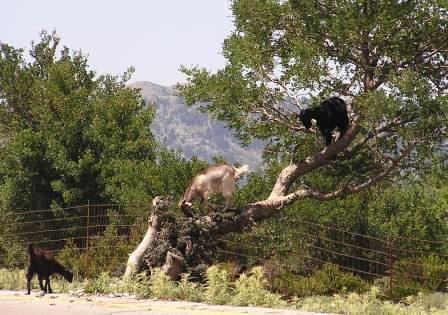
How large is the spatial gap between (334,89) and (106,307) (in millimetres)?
9789

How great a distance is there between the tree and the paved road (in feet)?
12.3

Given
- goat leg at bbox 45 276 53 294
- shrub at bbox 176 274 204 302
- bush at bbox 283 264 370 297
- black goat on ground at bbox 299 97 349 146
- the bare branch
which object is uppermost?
black goat on ground at bbox 299 97 349 146

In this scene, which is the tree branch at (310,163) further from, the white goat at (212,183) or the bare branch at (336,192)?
the white goat at (212,183)

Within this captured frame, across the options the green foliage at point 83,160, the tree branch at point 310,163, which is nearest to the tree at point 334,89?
the tree branch at point 310,163

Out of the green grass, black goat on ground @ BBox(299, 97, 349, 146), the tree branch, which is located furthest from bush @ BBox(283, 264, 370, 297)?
the green grass

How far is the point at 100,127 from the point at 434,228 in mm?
14141

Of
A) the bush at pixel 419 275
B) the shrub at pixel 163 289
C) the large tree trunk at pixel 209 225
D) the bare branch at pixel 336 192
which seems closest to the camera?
the shrub at pixel 163 289

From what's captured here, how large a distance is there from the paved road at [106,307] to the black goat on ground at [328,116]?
7.49 metres

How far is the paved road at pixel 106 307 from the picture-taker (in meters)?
10.9

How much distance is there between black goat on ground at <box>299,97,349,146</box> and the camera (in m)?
18.5

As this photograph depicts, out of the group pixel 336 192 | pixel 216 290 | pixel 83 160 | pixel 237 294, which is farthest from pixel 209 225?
pixel 83 160

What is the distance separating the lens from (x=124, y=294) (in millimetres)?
14016

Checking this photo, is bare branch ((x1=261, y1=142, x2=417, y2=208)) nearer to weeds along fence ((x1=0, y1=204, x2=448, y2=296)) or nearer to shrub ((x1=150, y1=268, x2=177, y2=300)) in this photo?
weeds along fence ((x1=0, y1=204, x2=448, y2=296))

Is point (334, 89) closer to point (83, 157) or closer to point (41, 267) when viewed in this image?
point (41, 267)
